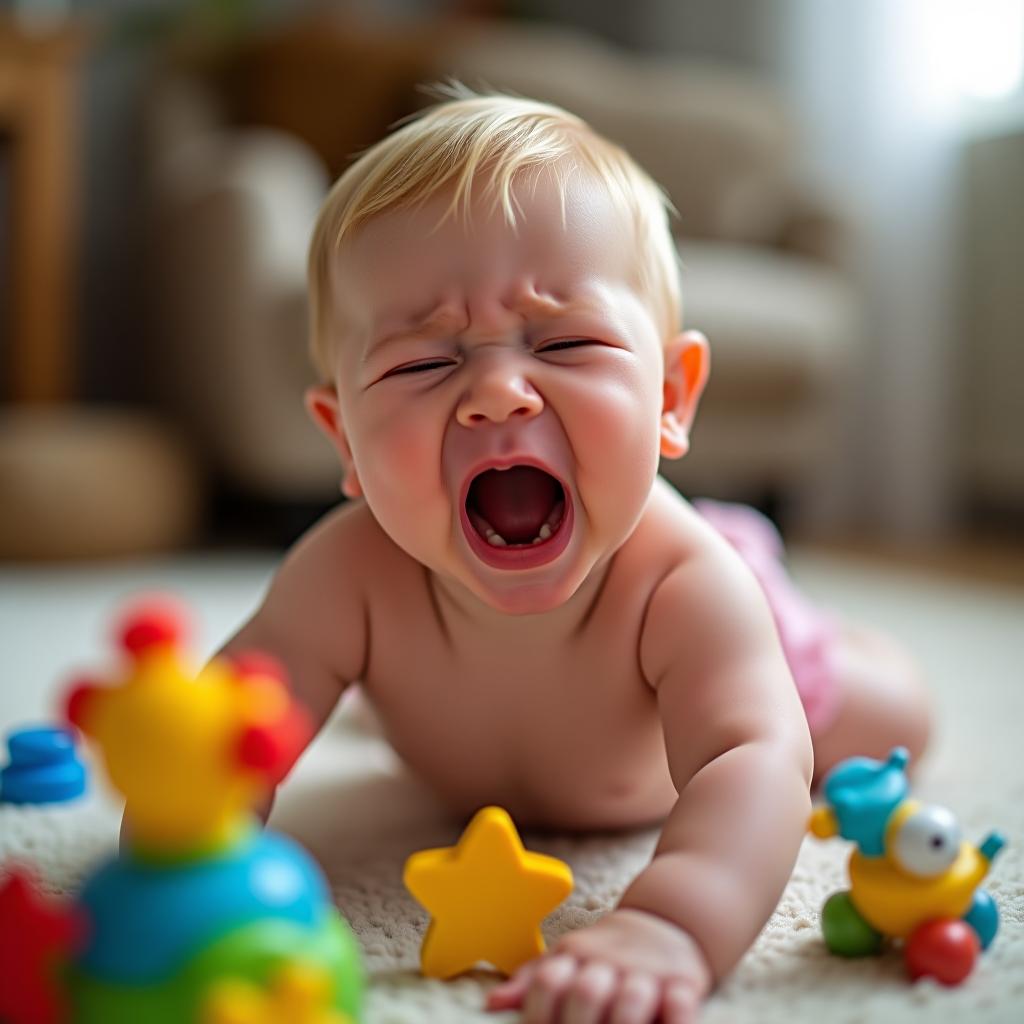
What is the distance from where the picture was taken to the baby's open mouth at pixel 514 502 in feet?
2.24

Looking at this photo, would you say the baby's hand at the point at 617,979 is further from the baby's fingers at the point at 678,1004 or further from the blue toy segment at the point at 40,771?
the blue toy segment at the point at 40,771

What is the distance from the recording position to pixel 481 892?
55cm

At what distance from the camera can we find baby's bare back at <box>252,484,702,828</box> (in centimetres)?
73

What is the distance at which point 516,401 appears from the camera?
0.61m

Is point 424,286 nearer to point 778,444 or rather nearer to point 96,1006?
point 96,1006

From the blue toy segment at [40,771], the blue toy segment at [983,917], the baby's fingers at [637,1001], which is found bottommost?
the blue toy segment at [40,771]

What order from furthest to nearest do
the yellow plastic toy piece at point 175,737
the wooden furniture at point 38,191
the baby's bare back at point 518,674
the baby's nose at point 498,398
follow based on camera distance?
the wooden furniture at point 38,191
the baby's bare back at point 518,674
the baby's nose at point 498,398
the yellow plastic toy piece at point 175,737

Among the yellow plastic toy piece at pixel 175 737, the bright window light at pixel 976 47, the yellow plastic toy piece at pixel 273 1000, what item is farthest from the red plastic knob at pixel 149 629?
the bright window light at pixel 976 47

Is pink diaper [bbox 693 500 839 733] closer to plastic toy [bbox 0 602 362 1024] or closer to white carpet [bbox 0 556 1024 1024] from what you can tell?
white carpet [bbox 0 556 1024 1024]

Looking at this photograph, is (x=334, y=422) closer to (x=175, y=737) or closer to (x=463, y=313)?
(x=463, y=313)

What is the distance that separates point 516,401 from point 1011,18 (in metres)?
2.27

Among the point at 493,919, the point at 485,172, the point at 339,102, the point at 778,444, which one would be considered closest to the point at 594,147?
the point at 485,172

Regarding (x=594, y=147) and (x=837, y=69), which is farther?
(x=837, y=69)

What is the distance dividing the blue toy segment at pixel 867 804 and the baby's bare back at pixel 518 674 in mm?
185
